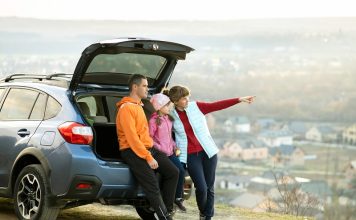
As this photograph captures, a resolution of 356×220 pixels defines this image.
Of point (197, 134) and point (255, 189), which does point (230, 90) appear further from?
point (197, 134)

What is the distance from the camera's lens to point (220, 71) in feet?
330

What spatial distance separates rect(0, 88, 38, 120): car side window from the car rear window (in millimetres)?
726

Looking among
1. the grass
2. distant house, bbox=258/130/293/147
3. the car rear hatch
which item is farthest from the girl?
distant house, bbox=258/130/293/147

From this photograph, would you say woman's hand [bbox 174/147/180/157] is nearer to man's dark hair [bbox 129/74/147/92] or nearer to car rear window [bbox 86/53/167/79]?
man's dark hair [bbox 129/74/147/92]

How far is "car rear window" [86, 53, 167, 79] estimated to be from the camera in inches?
344

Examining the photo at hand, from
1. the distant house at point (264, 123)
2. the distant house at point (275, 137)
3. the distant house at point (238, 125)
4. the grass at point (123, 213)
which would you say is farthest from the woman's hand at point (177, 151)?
the distant house at point (275, 137)

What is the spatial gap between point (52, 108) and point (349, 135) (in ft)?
323

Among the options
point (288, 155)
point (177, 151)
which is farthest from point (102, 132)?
point (288, 155)

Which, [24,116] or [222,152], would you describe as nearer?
[24,116]

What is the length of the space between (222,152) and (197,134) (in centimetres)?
10772

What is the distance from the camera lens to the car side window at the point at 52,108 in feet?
28.1

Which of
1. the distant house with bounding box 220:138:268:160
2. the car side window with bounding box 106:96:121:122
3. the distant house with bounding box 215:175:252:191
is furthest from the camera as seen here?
the distant house with bounding box 220:138:268:160

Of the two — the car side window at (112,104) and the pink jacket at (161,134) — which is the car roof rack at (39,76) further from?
the pink jacket at (161,134)

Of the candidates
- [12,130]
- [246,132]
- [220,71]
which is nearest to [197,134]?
[12,130]
